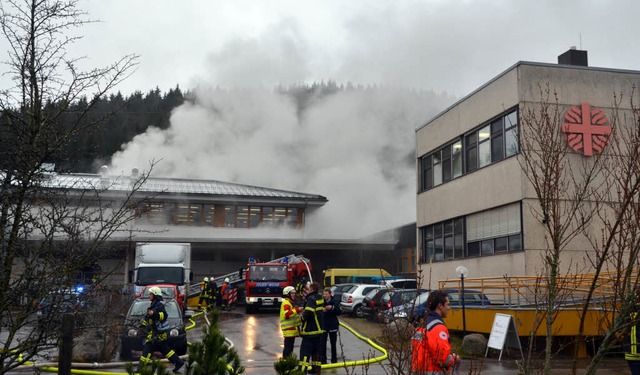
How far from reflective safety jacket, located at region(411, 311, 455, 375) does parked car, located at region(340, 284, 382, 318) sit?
20516 mm

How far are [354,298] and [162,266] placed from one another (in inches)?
327

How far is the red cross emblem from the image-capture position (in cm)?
1969

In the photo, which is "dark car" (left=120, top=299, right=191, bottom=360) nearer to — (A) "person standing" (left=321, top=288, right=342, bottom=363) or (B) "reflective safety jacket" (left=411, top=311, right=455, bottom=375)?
(A) "person standing" (left=321, top=288, right=342, bottom=363)

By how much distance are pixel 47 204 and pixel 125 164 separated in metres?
51.0

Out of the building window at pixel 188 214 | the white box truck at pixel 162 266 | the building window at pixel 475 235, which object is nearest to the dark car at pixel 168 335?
the white box truck at pixel 162 266

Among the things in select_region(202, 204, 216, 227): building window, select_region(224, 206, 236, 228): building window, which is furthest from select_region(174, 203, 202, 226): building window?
select_region(224, 206, 236, 228): building window

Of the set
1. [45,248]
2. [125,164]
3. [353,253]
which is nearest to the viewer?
[45,248]

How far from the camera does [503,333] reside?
14359mm

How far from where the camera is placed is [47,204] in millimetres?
5070

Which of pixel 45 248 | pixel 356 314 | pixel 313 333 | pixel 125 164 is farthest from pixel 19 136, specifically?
pixel 125 164

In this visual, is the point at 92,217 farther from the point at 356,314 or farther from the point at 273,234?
the point at 273,234

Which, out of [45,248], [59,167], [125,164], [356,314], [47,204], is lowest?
[356,314]

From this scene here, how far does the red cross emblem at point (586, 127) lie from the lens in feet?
64.6

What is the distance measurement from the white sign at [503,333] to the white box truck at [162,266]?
48.0 feet
